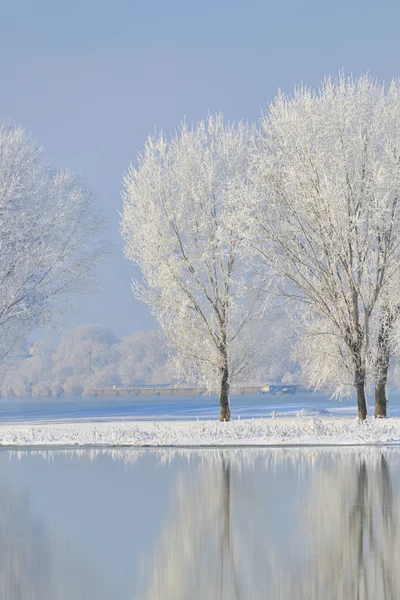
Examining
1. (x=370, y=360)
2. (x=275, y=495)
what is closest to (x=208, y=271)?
(x=370, y=360)

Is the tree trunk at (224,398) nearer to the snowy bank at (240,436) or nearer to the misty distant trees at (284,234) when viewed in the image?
the misty distant trees at (284,234)

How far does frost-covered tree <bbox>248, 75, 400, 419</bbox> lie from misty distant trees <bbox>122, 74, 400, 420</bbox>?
50mm

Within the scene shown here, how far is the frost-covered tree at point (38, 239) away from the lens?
37.5m

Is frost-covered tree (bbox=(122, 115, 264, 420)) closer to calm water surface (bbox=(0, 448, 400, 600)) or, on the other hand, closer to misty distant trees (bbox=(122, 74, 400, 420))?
Answer: misty distant trees (bbox=(122, 74, 400, 420))

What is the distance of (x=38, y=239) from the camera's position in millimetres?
39125

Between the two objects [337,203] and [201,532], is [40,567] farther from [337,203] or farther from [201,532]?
[337,203]

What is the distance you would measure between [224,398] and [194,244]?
6576 millimetres

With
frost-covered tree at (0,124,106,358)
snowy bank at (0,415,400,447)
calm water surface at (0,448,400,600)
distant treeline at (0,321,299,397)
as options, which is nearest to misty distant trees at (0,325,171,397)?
distant treeline at (0,321,299,397)

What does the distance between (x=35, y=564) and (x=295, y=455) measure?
14.4 meters

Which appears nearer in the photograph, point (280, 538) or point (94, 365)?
point (280, 538)

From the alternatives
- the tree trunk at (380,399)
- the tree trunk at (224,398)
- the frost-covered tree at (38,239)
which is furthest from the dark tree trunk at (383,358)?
the frost-covered tree at (38,239)

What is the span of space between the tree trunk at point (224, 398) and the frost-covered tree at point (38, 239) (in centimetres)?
814

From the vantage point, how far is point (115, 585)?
28.3ft

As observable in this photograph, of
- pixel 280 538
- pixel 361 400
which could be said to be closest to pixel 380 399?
pixel 361 400
